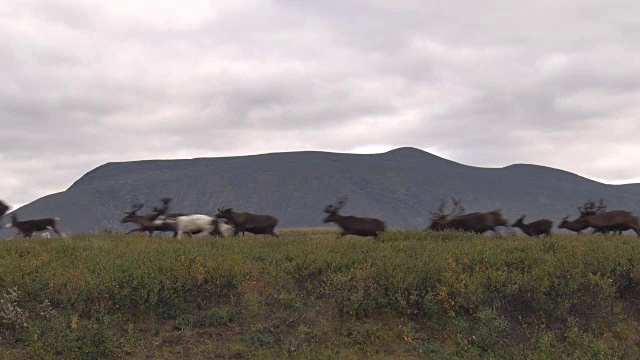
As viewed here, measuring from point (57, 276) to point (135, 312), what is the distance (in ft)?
6.51

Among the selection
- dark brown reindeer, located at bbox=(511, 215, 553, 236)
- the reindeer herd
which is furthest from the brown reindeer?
dark brown reindeer, located at bbox=(511, 215, 553, 236)

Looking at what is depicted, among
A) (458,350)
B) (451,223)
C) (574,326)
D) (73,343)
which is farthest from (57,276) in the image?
(451,223)

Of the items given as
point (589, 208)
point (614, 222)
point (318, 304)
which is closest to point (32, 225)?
point (318, 304)

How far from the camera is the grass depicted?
37.0 ft

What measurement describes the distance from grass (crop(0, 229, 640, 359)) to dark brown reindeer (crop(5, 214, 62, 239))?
12074 mm

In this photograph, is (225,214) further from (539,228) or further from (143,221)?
(539,228)

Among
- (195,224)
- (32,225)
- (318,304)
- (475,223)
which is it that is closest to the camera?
(318,304)

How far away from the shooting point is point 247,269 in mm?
13828

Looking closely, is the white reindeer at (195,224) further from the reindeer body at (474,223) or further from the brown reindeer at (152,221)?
the reindeer body at (474,223)

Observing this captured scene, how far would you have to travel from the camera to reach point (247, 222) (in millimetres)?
24844

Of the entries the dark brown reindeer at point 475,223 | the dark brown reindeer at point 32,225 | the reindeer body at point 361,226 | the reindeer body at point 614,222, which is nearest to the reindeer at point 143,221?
the dark brown reindeer at point 32,225

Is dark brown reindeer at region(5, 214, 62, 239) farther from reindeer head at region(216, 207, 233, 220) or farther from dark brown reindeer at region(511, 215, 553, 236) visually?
dark brown reindeer at region(511, 215, 553, 236)

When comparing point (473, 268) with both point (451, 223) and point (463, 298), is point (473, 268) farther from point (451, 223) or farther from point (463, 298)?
point (451, 223)

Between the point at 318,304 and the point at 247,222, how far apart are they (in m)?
12.3
